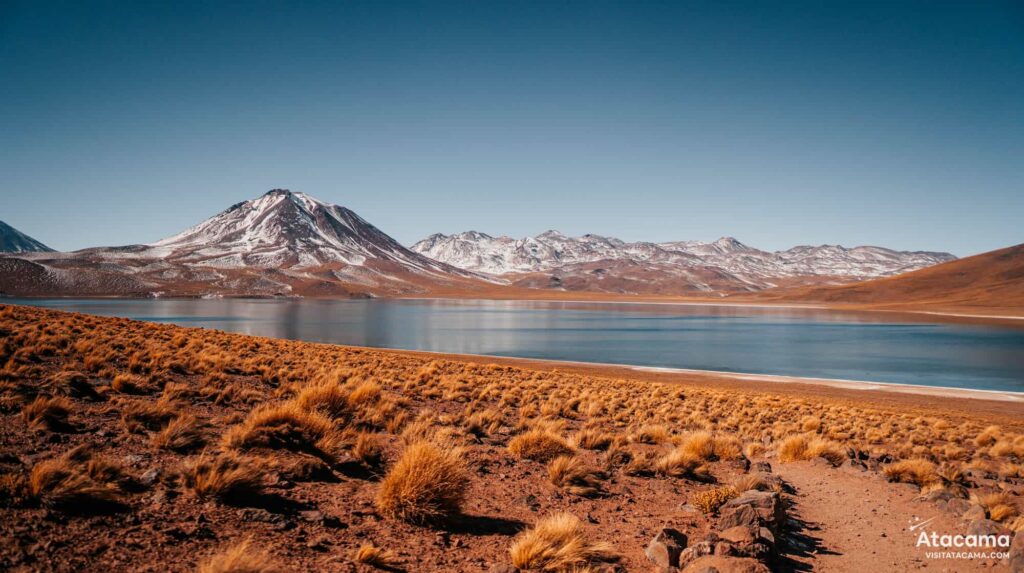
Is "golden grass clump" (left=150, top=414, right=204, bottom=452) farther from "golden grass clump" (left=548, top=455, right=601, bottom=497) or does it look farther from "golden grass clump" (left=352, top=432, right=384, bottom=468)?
"golden grass clump" (left=548, top=455, right=601, bottom=497)

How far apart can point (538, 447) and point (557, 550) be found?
394cm

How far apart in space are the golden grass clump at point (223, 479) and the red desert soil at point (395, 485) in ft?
0.07

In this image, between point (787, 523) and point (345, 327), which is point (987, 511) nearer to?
point (787, 523)

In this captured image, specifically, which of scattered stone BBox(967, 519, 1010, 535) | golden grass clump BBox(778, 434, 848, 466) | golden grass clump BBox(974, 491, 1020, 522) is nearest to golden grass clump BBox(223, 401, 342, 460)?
scattered stone BBox(967, 519, 1010, 535)

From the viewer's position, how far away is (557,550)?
4.61m

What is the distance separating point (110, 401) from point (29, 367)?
2.72m

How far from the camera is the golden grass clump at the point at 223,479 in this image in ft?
15.8

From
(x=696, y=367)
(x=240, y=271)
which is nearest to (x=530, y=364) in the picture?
(x=696, y=367)

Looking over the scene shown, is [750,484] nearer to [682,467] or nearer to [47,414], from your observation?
[682,467]

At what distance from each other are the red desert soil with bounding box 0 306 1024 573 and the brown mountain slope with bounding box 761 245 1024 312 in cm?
14280

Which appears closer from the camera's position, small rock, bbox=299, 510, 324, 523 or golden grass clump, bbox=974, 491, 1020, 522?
small rock, bbox=299, 510, 324, 523

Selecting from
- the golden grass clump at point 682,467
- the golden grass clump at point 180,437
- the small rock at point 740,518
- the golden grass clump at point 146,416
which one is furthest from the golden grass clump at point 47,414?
the golden grass clump at point 682,467

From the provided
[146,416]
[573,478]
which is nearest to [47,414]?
[146,416]

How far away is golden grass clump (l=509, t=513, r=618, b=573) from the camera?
14.7ft
